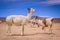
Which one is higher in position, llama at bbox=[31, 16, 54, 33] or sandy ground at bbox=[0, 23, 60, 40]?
llama at bbox=[31, 16, 54, 33]

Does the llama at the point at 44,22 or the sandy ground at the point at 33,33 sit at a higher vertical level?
the llama at the point at 44,22

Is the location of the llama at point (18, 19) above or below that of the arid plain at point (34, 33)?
above

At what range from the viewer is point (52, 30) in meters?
1.91

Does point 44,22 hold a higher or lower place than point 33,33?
higher

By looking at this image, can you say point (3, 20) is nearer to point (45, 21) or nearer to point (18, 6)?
point (18, 6)

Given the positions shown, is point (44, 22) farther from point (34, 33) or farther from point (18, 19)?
point (18, 19)

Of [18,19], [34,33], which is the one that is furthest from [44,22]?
[18,19]

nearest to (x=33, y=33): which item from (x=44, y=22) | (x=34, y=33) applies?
(x=34, y=33)

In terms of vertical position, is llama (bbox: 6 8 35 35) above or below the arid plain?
above

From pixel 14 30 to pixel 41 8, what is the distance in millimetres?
423

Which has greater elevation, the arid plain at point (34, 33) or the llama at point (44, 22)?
the llama at point (44, 22)

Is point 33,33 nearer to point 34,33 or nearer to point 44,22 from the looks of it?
point 34,33

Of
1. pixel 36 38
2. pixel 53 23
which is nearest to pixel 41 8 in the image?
pixel 53 23

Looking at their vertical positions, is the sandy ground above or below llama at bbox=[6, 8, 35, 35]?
below
